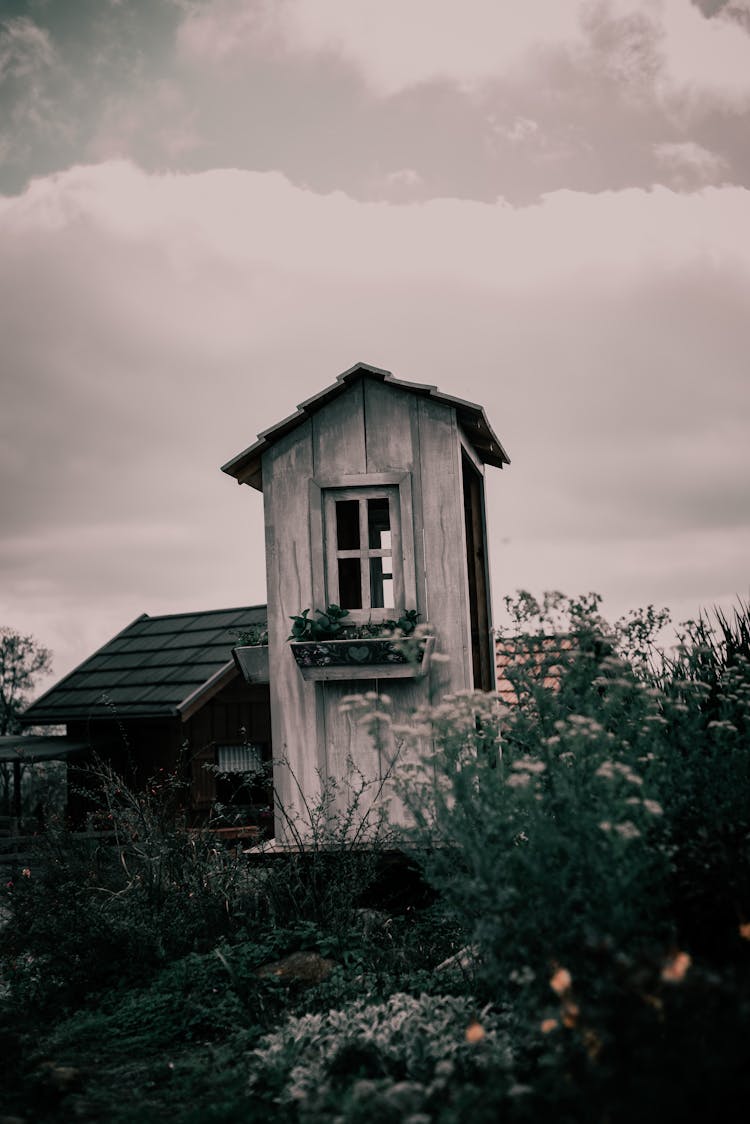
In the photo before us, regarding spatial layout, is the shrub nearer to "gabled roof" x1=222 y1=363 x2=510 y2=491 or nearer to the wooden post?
"gabled roof" x1=222 y1=363 x2=510 y2=491

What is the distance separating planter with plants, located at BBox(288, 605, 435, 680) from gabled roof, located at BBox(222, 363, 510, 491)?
148cm

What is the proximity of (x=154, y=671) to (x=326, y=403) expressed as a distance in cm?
970

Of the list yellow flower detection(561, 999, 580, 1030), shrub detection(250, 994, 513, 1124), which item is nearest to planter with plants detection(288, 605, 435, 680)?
shrub detection(250, 994, 513, 1124)

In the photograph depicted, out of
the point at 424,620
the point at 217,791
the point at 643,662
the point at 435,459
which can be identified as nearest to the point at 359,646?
the point at 424,620

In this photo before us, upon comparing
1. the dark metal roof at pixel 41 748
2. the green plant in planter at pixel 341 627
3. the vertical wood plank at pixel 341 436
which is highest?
the vertical wood plank at pixel 341 436

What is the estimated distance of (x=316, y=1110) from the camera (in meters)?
3.59

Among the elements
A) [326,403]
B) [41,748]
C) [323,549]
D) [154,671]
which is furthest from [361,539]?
[41,748]

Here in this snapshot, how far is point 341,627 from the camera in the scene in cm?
725

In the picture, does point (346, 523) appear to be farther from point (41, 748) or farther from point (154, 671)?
point (41, 748)

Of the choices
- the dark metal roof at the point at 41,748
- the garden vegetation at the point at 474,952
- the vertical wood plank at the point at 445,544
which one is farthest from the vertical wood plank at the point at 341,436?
the dark metal roof at the point at 41,748

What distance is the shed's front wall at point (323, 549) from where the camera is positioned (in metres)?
7.21

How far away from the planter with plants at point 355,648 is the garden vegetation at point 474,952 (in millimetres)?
607

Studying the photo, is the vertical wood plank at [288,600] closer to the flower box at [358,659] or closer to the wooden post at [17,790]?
the flower box at [358,659]

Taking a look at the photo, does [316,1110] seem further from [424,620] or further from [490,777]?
[424,620]
